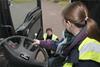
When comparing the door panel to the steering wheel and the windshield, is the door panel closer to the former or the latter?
the windshield

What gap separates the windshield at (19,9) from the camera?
4.33 metres

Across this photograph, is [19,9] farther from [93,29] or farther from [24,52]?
[93,29]

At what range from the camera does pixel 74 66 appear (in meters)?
2.59

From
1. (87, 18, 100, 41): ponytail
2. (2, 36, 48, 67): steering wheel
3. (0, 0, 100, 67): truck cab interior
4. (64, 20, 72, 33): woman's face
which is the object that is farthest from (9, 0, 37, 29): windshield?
(87, 18, 100, 41): ponytail

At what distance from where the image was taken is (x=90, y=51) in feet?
8.07

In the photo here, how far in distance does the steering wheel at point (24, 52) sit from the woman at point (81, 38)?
56 centimetres

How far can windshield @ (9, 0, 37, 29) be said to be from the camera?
14.2ft

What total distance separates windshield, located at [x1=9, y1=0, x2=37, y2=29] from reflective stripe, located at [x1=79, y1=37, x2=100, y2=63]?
1822mm

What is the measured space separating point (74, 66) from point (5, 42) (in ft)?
3.02

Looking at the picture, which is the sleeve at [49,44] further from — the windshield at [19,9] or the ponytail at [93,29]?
the ponytail at [93,29]

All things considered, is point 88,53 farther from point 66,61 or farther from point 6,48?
point 6,48

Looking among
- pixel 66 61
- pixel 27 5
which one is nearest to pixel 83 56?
pixel 66 61

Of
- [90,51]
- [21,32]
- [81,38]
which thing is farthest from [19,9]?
[90,51]

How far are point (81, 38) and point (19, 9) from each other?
6.82 ft
